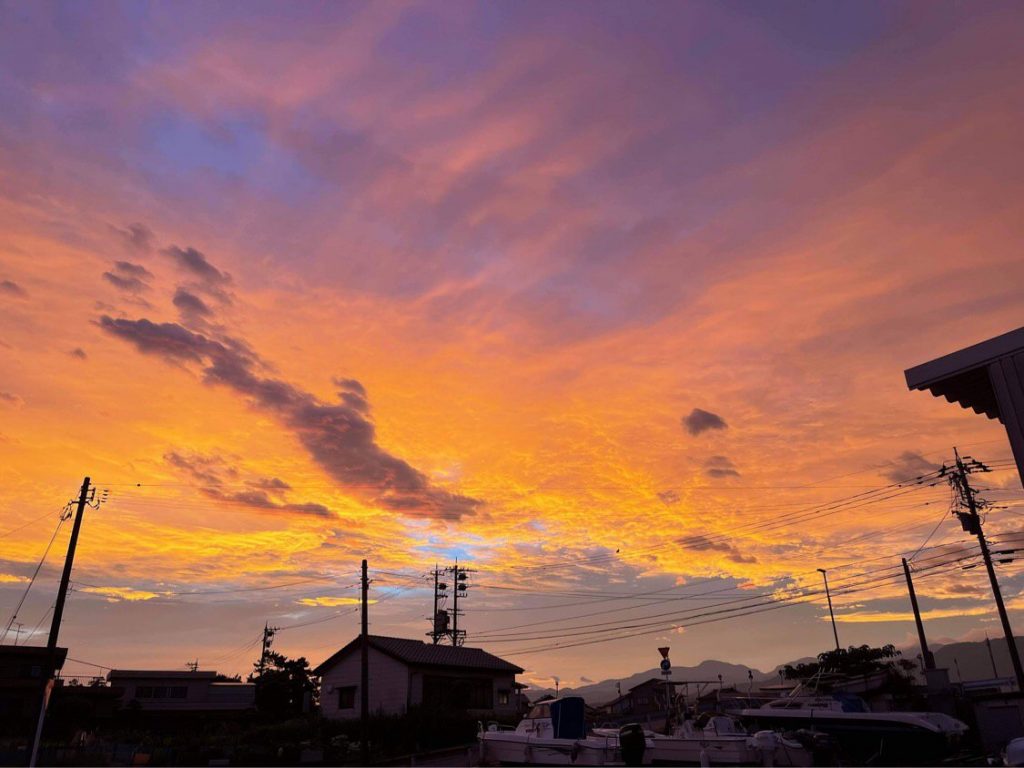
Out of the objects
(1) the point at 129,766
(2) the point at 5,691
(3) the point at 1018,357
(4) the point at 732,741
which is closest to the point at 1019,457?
(3) the point at 1018,357

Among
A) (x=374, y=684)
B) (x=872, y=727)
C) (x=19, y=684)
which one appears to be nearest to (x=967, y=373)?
(x=872, y=727)

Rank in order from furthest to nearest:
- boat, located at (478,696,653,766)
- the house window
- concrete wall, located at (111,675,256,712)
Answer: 1. concrete wall, located at (111,675,256,712)
2. the house window
3. boat, located at (478,696,653,766)

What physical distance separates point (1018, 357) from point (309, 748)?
36.4 m

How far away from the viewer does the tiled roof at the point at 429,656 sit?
147 feet

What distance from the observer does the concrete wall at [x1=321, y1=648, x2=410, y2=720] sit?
43.5m

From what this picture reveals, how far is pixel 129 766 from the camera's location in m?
31.2

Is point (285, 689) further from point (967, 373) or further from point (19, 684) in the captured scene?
point (967, 373)

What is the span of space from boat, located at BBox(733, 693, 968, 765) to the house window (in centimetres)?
3037

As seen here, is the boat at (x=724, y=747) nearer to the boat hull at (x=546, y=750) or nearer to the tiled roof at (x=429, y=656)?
the boat hull at (x=546, y=750)

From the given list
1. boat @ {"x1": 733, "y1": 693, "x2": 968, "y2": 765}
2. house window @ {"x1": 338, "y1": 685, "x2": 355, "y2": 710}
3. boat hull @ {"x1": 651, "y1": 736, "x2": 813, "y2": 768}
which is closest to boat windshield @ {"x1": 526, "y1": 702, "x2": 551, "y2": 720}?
boat hull @ {"x1": 651, "y1": 736, "x2": 813, "y2": 768}

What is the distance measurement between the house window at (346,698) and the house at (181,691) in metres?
23.7

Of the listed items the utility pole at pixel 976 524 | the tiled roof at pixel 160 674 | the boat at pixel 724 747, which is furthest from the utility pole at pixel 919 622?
the tiled roof at pixel 160 674

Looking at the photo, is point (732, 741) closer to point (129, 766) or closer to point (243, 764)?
point (243, 764)

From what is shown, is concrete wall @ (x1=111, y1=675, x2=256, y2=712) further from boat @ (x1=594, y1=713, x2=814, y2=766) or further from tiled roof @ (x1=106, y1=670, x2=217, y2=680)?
boat @ (x1=594, y1=713, x2=814, y2=766)
